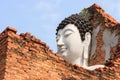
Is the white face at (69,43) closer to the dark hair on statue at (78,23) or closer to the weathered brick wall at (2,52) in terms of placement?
the dark hair on statue at (78,23)

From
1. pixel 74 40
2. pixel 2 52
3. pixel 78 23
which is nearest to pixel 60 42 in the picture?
pixel 74 40

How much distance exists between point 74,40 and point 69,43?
7.2 inches

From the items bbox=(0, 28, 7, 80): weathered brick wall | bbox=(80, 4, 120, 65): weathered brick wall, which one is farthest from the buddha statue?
bbox=(0, 28, 7, 80): weathered brick wall

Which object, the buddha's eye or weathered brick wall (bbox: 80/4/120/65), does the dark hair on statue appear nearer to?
the buddha's eye

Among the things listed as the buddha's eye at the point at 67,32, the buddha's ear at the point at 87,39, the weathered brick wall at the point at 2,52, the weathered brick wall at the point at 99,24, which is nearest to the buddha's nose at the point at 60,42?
the buddha's eye at the point at 67,32

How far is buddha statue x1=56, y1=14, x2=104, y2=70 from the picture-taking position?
1479 cm

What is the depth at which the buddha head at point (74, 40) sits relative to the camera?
582 inches

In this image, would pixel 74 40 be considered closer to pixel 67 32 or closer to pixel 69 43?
pixel 69 43

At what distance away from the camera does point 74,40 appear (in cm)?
1482

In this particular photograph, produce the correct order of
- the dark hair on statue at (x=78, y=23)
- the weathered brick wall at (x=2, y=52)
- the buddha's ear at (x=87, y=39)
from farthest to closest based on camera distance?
the buddha's ear at (x=87, y=39) → the dark hair on statue at (x=78, y=23) → the weathered brick wall at (x=2, y=52)

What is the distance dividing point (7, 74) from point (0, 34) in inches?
45.8

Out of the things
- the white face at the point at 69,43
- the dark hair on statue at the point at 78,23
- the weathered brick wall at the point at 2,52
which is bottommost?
the weathered brick wall at the point at 2,52

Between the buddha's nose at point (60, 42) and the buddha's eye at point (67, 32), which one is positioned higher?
the buddha's eye at point (67, 32)

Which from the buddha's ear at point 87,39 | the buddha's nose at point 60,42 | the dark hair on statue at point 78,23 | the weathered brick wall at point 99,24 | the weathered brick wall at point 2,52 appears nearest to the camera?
the weathered brick wall at point 2,52
